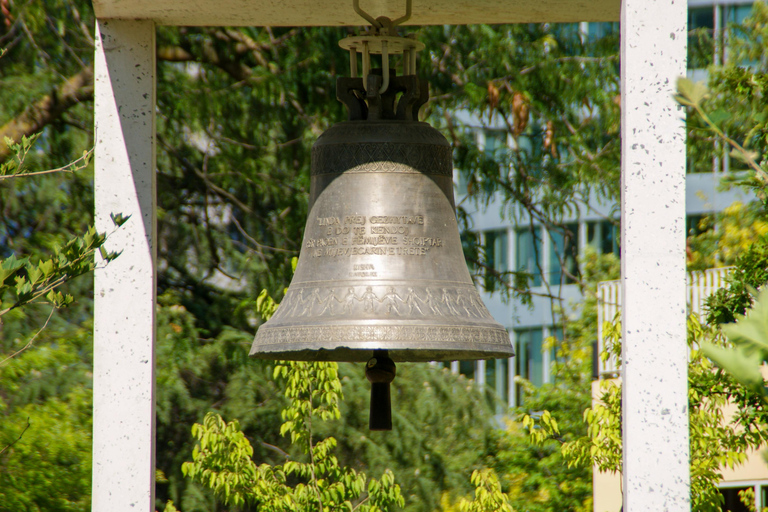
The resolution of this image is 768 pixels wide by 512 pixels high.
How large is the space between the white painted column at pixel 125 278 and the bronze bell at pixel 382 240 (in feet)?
1.20

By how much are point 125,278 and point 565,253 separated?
16.6ft

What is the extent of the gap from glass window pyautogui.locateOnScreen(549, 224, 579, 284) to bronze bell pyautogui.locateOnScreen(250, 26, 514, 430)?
3.52m

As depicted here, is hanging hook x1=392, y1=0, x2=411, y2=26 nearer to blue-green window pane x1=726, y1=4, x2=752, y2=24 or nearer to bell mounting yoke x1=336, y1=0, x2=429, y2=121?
bell mounting yoke x1=336, y1=0, x2=429, y2=121

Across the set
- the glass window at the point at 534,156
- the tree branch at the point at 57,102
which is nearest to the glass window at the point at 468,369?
the glass window at the point at 534,156

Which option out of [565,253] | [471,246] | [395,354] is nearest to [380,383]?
[395,354]

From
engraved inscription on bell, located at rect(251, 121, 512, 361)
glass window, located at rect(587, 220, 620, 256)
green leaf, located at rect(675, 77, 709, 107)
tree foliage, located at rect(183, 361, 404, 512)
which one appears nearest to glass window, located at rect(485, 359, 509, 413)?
glass window, located at rect(587, 220, 620, 256)

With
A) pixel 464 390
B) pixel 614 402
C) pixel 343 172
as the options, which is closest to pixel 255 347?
pixel 343 172

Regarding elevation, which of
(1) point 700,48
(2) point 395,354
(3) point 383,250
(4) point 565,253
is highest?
(1) point 700,48

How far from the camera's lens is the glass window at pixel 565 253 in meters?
7.25

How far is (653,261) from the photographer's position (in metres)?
2.18

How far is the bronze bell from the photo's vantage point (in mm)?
2768

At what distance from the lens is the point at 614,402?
19.4 ft

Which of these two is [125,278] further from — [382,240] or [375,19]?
[375,19]

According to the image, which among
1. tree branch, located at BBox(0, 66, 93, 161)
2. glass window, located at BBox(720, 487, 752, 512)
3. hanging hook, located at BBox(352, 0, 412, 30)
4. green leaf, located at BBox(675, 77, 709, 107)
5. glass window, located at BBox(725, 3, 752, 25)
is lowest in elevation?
glass window, located at BBox(720, 487, 752, 512)
